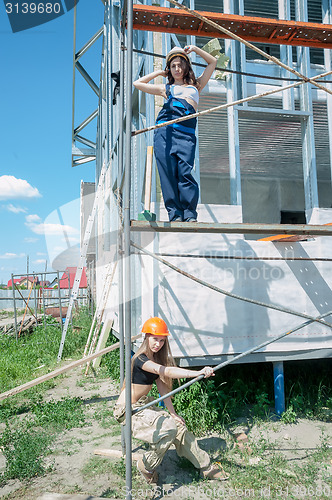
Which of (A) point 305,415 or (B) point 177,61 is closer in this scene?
(B) point 177,61

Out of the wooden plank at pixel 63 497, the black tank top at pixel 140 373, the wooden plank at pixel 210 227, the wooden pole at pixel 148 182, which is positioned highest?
the wooden pole at pixel 148 182

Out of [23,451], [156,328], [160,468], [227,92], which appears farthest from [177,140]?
[23,451]

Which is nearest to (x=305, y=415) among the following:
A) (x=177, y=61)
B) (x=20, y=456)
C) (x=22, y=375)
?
(x=20, y=456)

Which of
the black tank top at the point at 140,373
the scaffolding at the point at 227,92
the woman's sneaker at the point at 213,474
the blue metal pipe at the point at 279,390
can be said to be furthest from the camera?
the blue metal pipe at the point at 279,390

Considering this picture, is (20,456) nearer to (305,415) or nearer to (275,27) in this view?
(305,415)

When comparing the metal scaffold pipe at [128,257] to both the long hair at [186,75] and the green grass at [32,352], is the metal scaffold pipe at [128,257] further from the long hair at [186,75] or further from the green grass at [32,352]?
the green grass at [32,352]

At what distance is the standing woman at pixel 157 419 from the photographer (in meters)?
3.46

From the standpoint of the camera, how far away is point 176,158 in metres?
3.89

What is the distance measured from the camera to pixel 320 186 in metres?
10.7

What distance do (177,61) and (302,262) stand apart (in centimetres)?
284

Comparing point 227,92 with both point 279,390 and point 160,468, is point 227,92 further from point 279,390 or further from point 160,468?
point 160,468

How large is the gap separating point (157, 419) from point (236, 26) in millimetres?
4063

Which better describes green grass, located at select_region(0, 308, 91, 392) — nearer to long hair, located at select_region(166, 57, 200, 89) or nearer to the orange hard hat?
the orange hard hat

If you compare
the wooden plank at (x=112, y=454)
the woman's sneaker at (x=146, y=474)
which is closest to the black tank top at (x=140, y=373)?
the woman's sneaker at (x=146, y=474)
